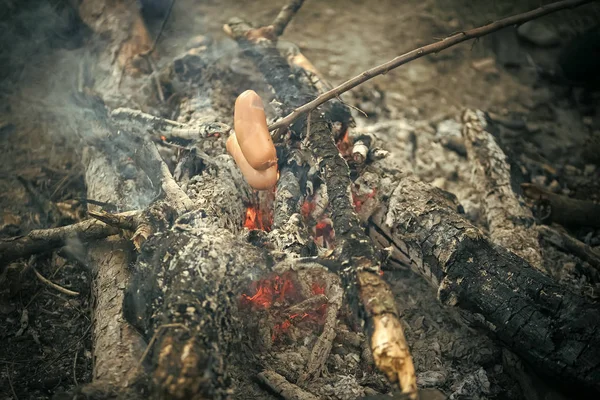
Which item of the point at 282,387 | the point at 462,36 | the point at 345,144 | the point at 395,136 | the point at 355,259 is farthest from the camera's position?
the point at 395,136

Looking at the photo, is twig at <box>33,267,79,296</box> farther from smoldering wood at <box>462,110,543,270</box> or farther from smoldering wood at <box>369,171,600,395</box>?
smoldering wood at <box>462,110,543,270</box>

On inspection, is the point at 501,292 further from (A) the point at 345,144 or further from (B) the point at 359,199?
(A) the point at 345,144

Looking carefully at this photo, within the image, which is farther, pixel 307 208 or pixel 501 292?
pixel 307 208

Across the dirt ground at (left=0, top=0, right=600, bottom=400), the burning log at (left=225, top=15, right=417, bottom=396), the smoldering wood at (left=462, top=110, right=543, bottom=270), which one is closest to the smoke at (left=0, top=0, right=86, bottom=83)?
the dirt ground at (left=0, top=0, right=600, bottom=400)

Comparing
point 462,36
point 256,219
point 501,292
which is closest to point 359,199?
point 256,219

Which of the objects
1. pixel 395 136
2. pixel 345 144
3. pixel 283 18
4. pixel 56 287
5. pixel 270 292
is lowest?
pixel 56 287
